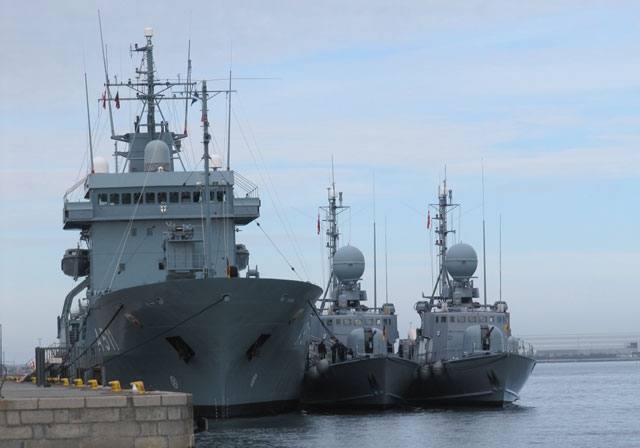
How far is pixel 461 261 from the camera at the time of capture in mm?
48156

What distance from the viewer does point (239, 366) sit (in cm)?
3291

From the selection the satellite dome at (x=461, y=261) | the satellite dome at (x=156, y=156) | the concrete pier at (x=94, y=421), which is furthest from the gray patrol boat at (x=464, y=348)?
the concrete pier at (x=94, y=421)

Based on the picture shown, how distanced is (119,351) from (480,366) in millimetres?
15160

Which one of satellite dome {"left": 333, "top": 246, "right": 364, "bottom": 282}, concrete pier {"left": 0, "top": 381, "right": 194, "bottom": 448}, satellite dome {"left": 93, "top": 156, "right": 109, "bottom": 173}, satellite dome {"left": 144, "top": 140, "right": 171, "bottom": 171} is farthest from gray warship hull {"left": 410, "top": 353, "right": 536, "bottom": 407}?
concrete pier {"left": 0, "top": 381, "right": 194, "bottom": 448}

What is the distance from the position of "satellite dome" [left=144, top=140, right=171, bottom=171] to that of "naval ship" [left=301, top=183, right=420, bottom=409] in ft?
27.1

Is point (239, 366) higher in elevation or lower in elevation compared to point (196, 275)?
lower

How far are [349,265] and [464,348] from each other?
7.43 m

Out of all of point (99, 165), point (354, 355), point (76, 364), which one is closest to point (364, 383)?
point (354, 355)

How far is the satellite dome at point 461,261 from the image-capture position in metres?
48.2

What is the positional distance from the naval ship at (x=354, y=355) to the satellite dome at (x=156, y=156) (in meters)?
8.26

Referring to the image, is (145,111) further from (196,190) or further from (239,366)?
(239,366)

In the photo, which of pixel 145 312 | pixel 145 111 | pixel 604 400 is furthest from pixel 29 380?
pixel 604 400

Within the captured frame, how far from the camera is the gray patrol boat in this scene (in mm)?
42750

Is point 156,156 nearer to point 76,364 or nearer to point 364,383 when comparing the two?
point 76,364
